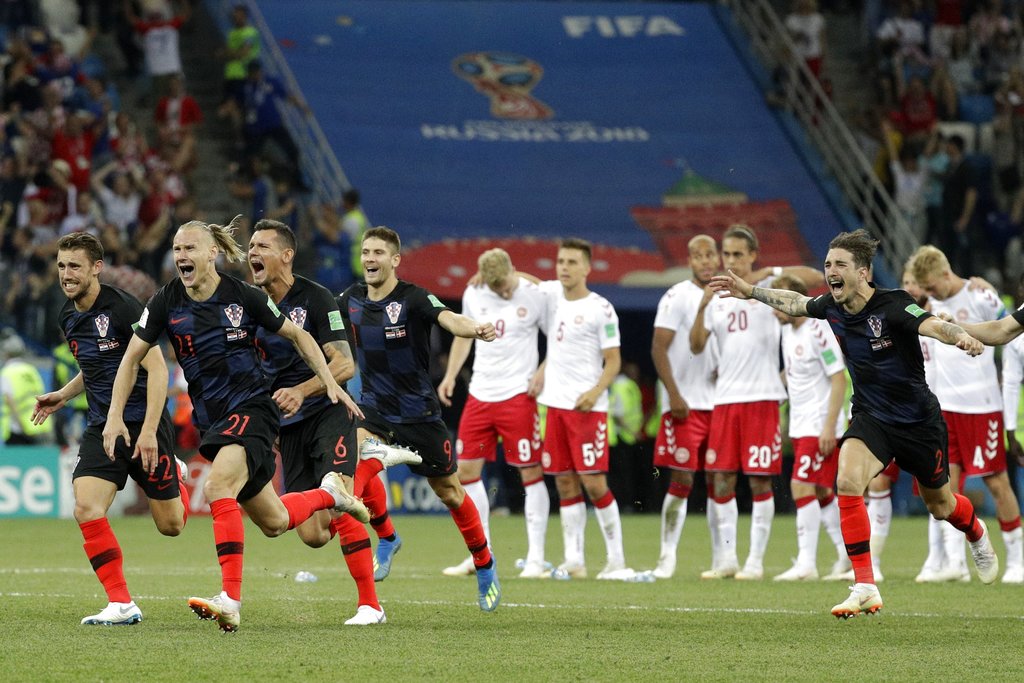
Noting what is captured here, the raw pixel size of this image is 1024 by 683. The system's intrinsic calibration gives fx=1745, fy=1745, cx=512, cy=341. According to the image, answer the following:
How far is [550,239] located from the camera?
2470 centimetres

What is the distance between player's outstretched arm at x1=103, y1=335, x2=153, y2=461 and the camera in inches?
370

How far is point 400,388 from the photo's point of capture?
11008mm

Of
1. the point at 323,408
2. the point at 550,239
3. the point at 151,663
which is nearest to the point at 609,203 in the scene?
the point at 550,239

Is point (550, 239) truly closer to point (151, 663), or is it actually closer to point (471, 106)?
point (471, 106)

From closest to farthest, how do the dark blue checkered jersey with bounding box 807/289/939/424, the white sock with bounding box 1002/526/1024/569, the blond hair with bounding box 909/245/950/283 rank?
1. the dark blue checkered jersey with bounding box 807/289/939/424
2. the blond hair with bounding box 909/245/950/283
3. the white sock with bounding box 1002/526/1024/569

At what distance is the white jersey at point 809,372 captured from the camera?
14.1 m

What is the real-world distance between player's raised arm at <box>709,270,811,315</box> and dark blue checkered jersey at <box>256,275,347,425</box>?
92.6 inches

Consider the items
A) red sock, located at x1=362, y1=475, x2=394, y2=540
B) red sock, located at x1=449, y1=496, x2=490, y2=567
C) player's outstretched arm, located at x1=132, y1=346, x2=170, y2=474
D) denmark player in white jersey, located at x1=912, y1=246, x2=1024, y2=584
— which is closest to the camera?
player's outstretched arm, located at x1=132, y1=346, x2=170, y2=474

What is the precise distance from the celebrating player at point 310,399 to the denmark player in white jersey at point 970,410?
17.3 feet

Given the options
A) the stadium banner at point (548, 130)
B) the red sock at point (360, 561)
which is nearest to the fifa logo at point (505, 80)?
the stadium banner at point (548, 130)

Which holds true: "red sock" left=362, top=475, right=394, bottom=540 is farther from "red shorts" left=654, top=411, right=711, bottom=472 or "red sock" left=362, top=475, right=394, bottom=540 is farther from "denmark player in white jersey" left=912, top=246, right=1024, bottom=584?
"denmark player in white jersey" left=912, top=246, right=1024, bottom=584

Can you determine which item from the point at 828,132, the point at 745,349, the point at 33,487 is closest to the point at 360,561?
the point at 745,349

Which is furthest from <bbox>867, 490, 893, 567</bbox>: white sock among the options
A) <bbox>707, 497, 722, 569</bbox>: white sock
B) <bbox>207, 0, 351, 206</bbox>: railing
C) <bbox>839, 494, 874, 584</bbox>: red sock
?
<bbox>207, 0, 351, 206</bbox>: railing

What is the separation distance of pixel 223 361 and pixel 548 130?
18.8m
